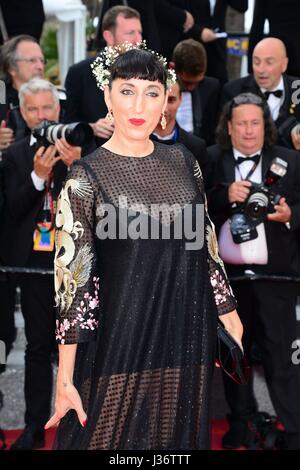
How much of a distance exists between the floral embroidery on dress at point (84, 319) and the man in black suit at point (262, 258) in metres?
1.97

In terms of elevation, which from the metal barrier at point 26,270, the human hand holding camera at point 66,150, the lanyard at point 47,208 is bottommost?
the metal barrier at point 26,270

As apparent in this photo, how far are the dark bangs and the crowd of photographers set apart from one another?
153 cm

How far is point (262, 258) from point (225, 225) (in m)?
0.28

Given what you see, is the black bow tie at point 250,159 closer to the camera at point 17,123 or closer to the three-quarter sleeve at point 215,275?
the camera at point 17,123

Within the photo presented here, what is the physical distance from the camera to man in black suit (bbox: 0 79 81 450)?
5.46 m

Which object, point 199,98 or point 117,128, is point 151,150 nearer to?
point 117,128

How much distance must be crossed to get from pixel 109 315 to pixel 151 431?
1.55 feet

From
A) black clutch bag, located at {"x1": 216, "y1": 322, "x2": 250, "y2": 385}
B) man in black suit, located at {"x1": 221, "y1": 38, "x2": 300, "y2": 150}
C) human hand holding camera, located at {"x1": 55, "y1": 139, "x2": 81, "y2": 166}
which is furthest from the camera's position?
man in black suit, located at {"x1": 221, "y1": 38, "x2": 300, "y2": 150}

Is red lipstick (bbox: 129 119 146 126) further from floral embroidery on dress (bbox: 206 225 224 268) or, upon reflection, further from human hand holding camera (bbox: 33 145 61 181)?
human hand holding camera (bbox: 33 145 61 181)

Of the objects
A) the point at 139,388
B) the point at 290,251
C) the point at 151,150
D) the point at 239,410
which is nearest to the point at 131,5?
the point at 290,251

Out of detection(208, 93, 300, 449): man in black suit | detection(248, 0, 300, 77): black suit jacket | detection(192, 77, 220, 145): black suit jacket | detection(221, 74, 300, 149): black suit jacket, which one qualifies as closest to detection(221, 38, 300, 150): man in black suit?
detection(221, 74, 300, 149): black suit jacket

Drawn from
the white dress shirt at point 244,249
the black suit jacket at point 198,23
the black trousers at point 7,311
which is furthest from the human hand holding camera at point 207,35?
the black trousers at point 7,311

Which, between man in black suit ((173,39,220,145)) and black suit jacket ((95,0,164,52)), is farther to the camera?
black suit jacket ((95,0,164,52))

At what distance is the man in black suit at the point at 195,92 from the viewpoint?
6.68 meters
